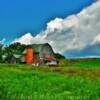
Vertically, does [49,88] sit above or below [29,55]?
below

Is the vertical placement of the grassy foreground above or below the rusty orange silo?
below

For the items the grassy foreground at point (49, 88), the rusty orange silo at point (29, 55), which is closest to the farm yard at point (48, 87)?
the grassy foreground at point (49, 88)

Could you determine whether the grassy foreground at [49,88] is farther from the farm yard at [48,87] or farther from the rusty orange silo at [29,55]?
the rusty orange silo at [29,55]

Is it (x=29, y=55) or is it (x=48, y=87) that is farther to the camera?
(x=29, y=55)

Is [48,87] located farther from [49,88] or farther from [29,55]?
[29,55]

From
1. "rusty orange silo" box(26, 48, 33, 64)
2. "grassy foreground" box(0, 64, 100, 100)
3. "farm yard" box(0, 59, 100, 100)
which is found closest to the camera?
"grassy foreground" box(0, 64, 100, 100)

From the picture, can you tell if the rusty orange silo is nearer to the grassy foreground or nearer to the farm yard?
the farm yard

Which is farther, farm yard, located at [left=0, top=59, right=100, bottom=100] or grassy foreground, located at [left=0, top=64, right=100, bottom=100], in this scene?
farm yard, located at [left=0, top=59, right=100, bottom=100]

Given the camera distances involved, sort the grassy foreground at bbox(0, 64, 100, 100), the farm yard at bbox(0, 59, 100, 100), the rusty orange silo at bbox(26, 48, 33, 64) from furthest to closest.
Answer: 1. the rusty orange silo at bbox(26, 48, 33, 64)
2. the farm yard at bbox(0, 59, 100, 100)
3. the grassy foreground at bbox(0, 64, 100, 100)

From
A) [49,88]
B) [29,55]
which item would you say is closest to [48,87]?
[49,88]

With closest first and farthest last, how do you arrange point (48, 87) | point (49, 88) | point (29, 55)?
1. point (49, 88)
2. point (48, 87)
3. point (29, 55)

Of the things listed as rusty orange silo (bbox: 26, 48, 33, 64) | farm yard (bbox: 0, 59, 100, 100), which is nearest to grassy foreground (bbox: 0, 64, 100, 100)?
farm yard (bbox: 0, 59, 100, 100)

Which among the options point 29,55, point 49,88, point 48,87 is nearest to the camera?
point 49,88

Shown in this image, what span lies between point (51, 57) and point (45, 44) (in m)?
5.20
